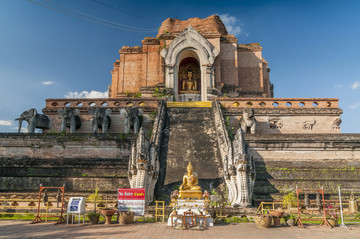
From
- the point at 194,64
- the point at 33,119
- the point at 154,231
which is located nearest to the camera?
the point at 154,231

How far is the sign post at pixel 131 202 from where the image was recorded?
33.3ft

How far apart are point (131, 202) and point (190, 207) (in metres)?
A: 2.01

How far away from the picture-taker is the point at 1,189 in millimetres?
13250

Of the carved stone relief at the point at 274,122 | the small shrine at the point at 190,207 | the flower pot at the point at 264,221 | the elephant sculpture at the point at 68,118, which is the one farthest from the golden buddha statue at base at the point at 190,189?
the carved stone relief at the point at 274,122

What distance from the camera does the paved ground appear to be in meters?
7.84

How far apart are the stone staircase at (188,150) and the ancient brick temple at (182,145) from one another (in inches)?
1.9

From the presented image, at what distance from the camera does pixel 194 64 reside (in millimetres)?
30609

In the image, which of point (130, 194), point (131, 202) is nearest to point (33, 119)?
point (130, 194)

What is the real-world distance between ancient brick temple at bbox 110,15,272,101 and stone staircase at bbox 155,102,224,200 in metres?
6.36

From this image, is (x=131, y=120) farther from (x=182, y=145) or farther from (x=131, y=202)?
(x=131, y=202)

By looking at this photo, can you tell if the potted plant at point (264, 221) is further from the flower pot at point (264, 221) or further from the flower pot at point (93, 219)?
the flower pot at point (93, 219)

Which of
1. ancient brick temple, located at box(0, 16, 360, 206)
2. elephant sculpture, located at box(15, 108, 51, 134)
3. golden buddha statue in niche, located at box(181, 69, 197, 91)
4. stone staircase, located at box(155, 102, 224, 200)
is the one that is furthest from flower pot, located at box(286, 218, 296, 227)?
golden buddha statue in niche, located at box(181, 69, 197, 91)

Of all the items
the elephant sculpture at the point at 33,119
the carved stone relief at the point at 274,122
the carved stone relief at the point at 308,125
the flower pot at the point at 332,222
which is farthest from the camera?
the carved stone relief at the point at 274,122

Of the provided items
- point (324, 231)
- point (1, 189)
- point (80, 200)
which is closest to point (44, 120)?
point (1, 189)
